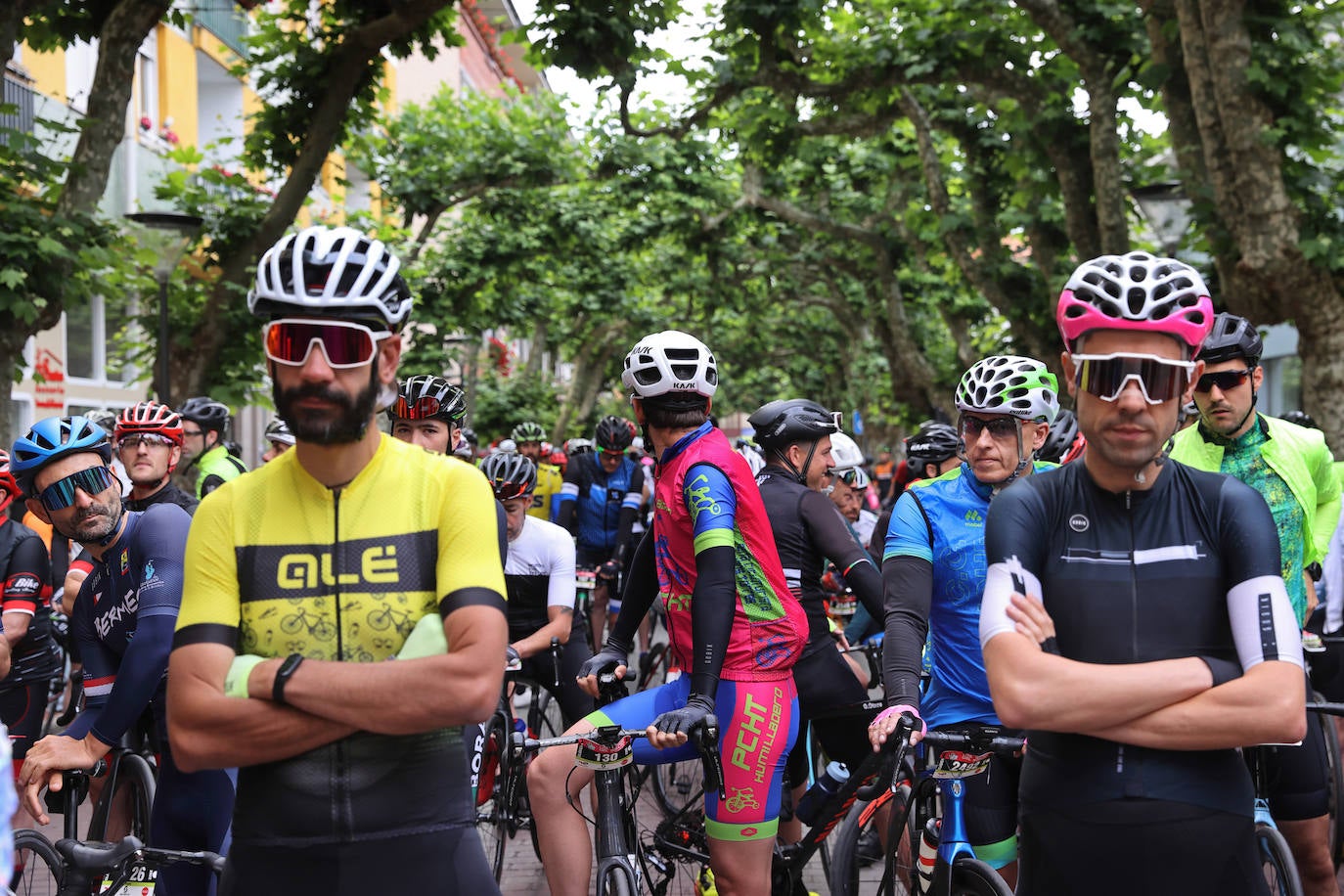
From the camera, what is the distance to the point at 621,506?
1387 cm

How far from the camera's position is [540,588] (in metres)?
7.39

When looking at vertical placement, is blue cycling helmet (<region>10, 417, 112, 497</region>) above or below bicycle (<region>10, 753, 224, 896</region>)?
above

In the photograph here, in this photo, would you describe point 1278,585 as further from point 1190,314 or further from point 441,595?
point 441,595

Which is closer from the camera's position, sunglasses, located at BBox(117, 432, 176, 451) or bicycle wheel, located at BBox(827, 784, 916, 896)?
bicycle wheel, located at BBox(827, 784, 916, 896)

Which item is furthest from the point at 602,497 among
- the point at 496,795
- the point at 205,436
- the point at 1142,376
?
the point at 1142,376

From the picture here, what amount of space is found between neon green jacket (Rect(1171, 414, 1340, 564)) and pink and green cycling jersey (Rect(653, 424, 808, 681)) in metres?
1.60

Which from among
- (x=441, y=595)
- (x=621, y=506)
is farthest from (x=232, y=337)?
(x=441, y=595)

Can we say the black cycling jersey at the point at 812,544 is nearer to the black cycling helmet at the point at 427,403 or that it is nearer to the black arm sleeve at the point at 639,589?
the black arm sleeve at the point at 639,589

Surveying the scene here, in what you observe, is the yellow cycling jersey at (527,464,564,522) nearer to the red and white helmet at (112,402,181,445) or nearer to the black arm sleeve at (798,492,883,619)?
the red and white helmet at (112,402,181,445)

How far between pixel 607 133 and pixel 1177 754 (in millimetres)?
23653

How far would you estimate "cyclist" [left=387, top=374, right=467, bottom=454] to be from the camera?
21.6 ft

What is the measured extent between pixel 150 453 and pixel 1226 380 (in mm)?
4130

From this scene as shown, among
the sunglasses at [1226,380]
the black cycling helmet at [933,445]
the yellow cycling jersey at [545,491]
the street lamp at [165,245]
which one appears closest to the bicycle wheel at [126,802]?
the sunglasses at [1226,380]

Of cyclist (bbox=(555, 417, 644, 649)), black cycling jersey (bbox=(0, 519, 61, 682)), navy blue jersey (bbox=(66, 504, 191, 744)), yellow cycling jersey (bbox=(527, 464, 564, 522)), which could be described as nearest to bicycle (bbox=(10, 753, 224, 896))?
navy blue jersey (bbox=(66, 504, 191, 744))
